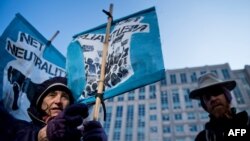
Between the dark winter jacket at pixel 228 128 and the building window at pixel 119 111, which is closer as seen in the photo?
the dark winter jacket at pixel 228 128

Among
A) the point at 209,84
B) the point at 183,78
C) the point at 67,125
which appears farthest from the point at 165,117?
the point at 67,125

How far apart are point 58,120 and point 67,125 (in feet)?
0.25

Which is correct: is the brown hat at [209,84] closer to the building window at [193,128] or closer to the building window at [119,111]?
the building window at [193,128]

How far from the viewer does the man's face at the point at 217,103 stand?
3125 mm

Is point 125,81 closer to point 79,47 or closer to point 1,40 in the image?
point 79,47

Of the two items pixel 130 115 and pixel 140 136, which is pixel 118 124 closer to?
pixel 130 115

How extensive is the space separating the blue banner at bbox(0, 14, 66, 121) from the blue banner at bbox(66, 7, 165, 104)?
80 centimetres

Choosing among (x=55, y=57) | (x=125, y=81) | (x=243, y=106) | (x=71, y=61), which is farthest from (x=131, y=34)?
(x=243, y=106)

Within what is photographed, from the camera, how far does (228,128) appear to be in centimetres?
283

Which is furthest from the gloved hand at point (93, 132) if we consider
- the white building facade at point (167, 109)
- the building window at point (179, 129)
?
the building window at point (179, 129)

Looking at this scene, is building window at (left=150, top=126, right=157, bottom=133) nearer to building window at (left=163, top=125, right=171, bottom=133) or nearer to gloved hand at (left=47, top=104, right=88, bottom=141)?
building window at (left=163, top=125, right=171, bottom=133)

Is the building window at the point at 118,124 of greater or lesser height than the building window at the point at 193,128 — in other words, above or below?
above

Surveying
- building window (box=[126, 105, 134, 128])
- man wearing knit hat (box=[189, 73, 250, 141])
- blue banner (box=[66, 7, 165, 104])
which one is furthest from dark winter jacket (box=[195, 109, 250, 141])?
building window (box=[126, 105, 134, 128])

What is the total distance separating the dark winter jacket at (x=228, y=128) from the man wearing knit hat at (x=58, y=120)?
1.68 metres
